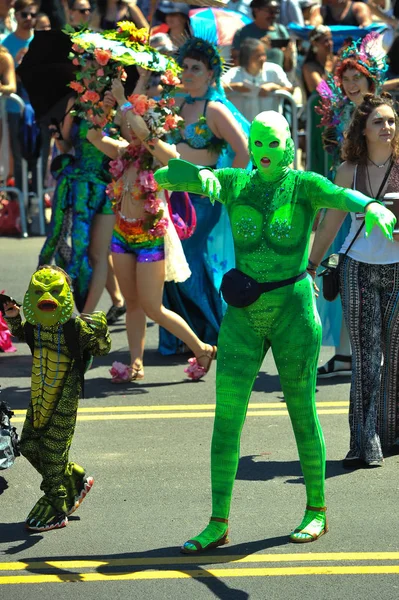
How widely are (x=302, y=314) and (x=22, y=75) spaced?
4869 millimetres

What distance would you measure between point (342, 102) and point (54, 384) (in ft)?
11.3

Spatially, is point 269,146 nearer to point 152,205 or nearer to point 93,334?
point 93,334

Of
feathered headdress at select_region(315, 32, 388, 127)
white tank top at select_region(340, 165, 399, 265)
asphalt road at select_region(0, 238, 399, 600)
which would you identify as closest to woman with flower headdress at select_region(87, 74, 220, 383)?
asphalt road at select_region(0, 238, 399, 600)

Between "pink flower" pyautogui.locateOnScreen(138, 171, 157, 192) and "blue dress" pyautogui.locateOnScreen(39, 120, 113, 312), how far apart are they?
118 centimetres

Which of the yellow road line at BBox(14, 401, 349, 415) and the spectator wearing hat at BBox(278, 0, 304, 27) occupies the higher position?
the spectator wearing hat at BBox(278, 0, 304, 27)

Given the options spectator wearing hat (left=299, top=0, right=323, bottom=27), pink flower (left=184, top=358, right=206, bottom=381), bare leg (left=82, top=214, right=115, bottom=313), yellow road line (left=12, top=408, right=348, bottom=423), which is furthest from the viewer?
spectator wearing hat (left=299, top=0, right=323, bottom=27)

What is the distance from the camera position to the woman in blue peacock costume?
8.39 metres

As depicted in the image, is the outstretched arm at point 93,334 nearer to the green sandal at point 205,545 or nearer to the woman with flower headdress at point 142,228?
the green sandal at point 205,545

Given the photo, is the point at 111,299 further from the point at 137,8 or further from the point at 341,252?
the point at 137,8

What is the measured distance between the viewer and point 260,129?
5.11m

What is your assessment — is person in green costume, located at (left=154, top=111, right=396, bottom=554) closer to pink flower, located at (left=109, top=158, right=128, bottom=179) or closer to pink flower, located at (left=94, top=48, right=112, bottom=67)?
pink flower, located at (left=94, top=48, right=112, bottom=67)

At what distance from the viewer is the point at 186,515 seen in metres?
5.60

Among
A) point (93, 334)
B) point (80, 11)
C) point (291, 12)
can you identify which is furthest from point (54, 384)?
point (291, 12)

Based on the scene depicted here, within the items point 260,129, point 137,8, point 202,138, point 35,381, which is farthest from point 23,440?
point 137,8
